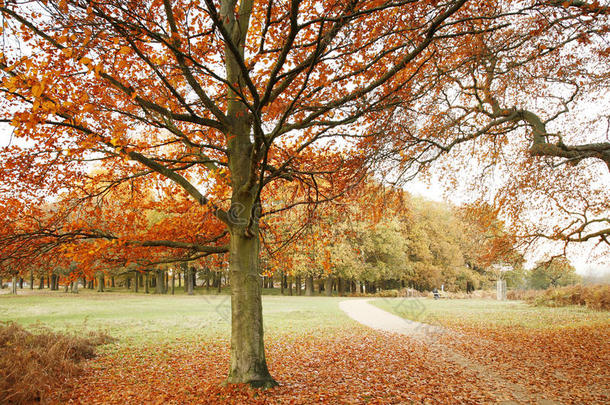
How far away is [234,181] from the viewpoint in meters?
6.69

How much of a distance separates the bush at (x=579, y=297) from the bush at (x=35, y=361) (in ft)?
74.5

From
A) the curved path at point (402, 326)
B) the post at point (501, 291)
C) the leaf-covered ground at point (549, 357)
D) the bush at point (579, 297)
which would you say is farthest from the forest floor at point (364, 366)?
the post at point (501, 291)

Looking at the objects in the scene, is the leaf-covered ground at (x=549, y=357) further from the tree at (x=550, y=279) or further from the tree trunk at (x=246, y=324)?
the tree at (x=550, y=279)

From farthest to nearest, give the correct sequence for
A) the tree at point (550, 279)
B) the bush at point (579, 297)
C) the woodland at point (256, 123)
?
1. the tree at point (550, 279)
2. the bush at point (579, 297)
3. the woodland at point (256, 123)

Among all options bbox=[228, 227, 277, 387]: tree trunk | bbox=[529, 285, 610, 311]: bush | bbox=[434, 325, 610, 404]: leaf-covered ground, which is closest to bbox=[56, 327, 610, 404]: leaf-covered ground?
bbox=[434, 325, 610, 404]: leaf-covered ground

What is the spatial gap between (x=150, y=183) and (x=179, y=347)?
5.21 metres

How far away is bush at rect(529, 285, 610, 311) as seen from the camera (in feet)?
58.0

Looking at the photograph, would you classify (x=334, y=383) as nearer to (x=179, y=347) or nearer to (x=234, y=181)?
(x=234, y=181)

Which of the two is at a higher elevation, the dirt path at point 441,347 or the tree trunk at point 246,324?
the tree trunk at point 246,324

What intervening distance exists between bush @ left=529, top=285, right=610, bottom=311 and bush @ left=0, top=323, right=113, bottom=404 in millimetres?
22708

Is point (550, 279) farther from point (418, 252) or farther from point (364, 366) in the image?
point (364, 366)

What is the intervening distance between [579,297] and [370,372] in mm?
19939

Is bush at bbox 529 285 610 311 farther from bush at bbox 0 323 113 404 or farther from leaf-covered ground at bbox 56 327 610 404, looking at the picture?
bush at bbox 0 323 113 404

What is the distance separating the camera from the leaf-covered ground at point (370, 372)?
577cm
